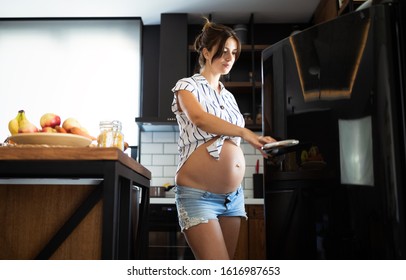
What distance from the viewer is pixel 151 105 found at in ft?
12.3

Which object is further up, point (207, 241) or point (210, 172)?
point (210, 172)

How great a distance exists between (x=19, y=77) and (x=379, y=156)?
11.6ft

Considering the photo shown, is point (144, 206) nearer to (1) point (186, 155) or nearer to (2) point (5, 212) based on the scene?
(1) point (186, 155)

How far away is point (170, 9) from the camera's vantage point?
3.67 meters

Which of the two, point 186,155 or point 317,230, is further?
point 186,155

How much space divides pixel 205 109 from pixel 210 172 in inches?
8.9

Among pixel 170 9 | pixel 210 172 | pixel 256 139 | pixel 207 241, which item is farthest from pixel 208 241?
pixel 170 9

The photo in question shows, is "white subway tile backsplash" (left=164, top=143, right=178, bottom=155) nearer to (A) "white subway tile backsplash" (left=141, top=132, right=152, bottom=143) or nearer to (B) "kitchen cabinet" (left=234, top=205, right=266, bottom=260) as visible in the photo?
(A) "white subway tile backsplash" (left=141, top=132, right=152, bottom=143)

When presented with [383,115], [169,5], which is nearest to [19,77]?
[169,5]

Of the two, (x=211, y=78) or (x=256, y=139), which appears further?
(x=211, y=78)

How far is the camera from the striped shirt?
1.46 m

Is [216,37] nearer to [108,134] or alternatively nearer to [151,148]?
[108,134]

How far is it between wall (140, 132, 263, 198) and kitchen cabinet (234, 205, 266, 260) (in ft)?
2.05

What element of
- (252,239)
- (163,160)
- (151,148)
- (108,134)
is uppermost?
(151,148)
